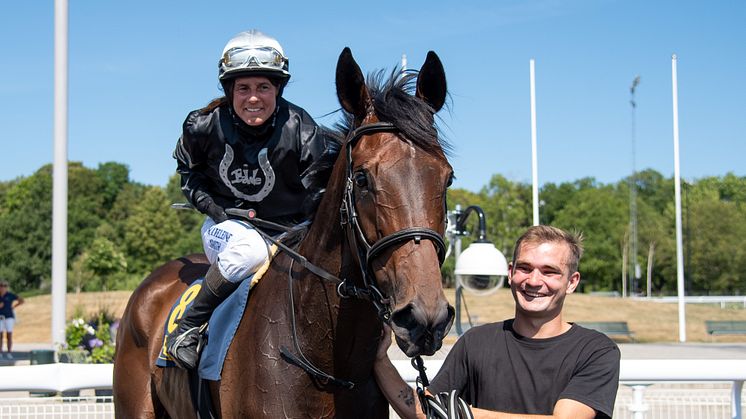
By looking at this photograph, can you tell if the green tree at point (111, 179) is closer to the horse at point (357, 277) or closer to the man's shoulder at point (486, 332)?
the horse at point (357, 277)

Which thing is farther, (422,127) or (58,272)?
(58,272)

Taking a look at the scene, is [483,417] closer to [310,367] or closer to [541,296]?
[541,296]

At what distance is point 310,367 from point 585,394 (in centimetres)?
111

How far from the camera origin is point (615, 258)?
227 feet

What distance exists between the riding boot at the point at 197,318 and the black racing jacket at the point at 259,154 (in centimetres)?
51

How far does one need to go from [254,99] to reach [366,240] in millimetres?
1377

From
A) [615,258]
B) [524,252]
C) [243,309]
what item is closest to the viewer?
[524,252]

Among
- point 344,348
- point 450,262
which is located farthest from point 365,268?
point 450,262

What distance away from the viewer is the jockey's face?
3936 millimetres

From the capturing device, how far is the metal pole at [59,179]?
11.2 m

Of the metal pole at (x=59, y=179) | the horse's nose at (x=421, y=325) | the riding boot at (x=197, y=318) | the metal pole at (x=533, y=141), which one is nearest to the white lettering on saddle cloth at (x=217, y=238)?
the riding boot at (x=197, y=318)

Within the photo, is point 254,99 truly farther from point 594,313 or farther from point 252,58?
point 594,313

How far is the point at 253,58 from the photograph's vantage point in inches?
154

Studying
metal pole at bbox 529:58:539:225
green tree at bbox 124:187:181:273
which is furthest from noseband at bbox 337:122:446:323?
green tree at bbox 124:187:181:273
